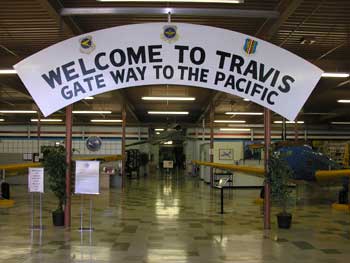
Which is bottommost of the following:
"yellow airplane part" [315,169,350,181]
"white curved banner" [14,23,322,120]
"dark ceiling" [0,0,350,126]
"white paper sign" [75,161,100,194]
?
"yellow airplane part" [315,169,350,181]

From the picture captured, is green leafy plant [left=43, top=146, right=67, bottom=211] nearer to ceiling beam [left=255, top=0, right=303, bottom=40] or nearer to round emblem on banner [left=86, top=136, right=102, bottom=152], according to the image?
ceiling beam [left=255, top=0, right=303, bottom=40]

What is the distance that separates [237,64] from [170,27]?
4.19ft

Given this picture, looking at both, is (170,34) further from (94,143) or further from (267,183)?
(94,143)

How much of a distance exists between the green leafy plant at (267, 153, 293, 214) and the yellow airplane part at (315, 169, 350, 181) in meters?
4.19

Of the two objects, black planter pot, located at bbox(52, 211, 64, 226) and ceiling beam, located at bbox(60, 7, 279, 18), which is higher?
ceiling beam, located at bbox(60, 7, 279, 18)

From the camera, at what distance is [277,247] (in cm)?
734

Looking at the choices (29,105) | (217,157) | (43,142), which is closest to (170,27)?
(217,157)

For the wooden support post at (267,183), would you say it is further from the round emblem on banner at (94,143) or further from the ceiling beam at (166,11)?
the round emblem on banner at (94,143)

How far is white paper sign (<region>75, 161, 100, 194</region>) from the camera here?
26.9 feet

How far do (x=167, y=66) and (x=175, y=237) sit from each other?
11.5ft

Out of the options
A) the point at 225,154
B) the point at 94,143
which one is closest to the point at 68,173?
the point at 225,154

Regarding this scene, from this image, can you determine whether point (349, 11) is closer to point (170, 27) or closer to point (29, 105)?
point (170, 27)

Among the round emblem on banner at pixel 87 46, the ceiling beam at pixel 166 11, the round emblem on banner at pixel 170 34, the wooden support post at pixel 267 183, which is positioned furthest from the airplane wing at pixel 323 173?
the round emblem on banner at pixel 87 46

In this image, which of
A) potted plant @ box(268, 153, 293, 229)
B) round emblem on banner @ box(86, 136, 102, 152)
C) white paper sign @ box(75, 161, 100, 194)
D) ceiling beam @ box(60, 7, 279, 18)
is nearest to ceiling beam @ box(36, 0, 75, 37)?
ceiling beam @ box(60, 7, 279, 18)
